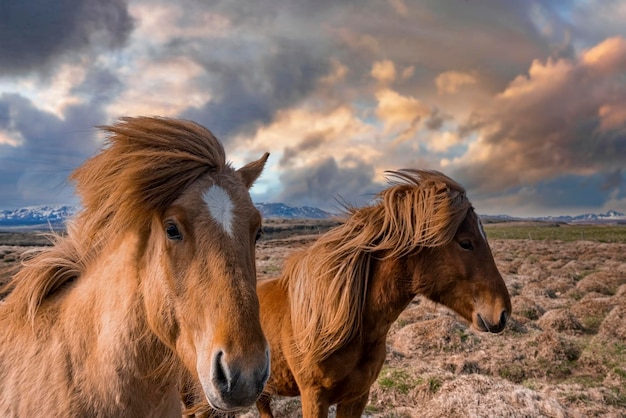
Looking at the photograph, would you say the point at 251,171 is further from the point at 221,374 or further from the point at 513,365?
the point at 513,365

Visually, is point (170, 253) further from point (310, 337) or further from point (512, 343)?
point (512, 343)

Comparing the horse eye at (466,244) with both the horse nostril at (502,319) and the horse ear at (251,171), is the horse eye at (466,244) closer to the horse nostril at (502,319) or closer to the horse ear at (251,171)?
the horse nostril at (502,319)

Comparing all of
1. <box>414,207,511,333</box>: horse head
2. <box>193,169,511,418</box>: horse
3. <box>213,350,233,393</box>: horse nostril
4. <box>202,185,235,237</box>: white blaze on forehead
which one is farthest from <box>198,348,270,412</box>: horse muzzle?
<box>414,207,511,333</box>: horse head

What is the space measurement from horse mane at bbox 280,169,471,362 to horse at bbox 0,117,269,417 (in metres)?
1.94

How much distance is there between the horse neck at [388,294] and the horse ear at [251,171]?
2245 mm

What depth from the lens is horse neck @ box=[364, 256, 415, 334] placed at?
434 centimetres

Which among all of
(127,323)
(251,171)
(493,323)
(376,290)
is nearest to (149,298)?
(127,323)

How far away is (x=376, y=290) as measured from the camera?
4.41m

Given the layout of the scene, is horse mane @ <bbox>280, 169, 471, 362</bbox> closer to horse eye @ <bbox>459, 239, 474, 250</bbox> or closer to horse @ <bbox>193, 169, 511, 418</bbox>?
horse @ <bbox>193, 169, 511, 418</bbox>

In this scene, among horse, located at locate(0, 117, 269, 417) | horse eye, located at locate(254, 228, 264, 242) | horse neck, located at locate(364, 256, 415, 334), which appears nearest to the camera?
horse, located at locate(0, 117, 269, 417)

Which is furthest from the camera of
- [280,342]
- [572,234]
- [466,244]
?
[572,234]

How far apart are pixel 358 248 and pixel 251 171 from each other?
2229mm

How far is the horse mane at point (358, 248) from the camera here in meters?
4.27

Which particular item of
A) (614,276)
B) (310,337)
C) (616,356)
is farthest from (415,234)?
(614,276)
